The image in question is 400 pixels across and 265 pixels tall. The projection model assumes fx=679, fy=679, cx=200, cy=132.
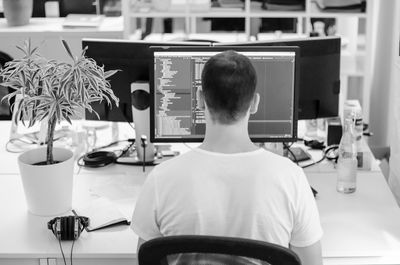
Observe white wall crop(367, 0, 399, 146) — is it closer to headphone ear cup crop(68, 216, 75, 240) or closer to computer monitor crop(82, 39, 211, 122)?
computer monitor crop(82, 39, 211, 122)

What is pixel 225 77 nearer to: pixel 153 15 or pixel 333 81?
pixel 333 81

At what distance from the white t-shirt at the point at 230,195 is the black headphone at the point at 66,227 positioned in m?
0.49

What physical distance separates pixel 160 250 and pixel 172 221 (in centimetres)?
22

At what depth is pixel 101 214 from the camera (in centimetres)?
224

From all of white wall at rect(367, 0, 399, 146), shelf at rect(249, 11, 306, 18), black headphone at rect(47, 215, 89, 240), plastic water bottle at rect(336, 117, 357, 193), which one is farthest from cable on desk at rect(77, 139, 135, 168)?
white wall at rect(367, 0, 399, 146)

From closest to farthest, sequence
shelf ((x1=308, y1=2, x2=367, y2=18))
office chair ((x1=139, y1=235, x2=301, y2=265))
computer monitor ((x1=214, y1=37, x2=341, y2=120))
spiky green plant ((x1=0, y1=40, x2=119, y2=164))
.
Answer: office chair ((x1=139, y1=235, x2=301, y2=265)) → spiky green plant ((x1=0, y1=40, x2=119, y2=164)) → computer monitor ((x1=214, y1=37, x2=341, y2=120)) → shelf ((x1=308, y1=2, x2=367, y2=18))

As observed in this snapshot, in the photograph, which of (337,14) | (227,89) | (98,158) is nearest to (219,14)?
(337,14)

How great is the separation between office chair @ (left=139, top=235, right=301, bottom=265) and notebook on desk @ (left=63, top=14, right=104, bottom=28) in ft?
10.4

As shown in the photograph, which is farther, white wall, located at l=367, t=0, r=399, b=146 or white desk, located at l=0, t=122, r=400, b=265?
white wall, located at l=367, t=0, r=399, b=146

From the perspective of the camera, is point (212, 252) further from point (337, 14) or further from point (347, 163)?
point (337, 14)

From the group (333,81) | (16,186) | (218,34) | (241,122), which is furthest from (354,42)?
(241,122)

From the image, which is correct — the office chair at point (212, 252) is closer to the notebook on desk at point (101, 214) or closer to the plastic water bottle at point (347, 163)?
the notebook on desk at point (101, 214)

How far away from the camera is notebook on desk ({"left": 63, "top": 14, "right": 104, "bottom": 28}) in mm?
4438

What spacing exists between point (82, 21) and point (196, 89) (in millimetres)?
2286
